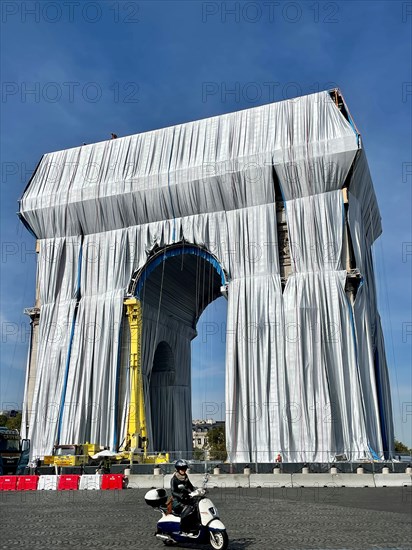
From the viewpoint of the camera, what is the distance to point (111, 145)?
34031mm

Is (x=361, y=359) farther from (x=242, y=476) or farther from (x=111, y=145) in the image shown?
(x=111, y=145)

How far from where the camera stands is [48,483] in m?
21.1

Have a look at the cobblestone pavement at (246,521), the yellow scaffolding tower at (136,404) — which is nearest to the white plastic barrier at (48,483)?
the cobblestone pavement at (246,521)

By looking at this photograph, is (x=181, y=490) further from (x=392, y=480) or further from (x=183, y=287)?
(x=183, y=287)

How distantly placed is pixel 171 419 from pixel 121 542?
29497 millimetres

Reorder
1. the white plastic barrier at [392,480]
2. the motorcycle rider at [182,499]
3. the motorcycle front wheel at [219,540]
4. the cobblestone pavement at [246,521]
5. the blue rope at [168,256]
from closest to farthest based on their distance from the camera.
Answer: the motorcycle front wheel at [219,540], the motorcycle rider at [182,499], the cobblestone pavement at [246,521], the white plastic barrier at [392,480], the blue rope at [168,256]

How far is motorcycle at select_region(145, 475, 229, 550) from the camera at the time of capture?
7125mm

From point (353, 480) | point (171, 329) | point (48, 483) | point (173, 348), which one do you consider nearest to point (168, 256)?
point (171, 329)

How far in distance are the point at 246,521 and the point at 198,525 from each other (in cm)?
326

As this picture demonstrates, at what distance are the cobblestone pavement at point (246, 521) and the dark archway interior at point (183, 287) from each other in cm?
1739

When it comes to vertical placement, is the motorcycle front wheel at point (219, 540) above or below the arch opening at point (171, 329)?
below

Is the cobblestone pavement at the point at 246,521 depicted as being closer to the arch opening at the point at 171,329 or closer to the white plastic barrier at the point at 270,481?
the white plastic barrier at the point at 270,481

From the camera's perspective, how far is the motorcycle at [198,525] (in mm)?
7125

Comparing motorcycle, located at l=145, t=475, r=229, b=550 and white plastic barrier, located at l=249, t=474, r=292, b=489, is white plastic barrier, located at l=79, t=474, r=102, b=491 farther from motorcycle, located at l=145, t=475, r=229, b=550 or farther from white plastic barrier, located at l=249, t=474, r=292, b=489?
motorcycle, located at l=145, t=475, r=229, b=550
